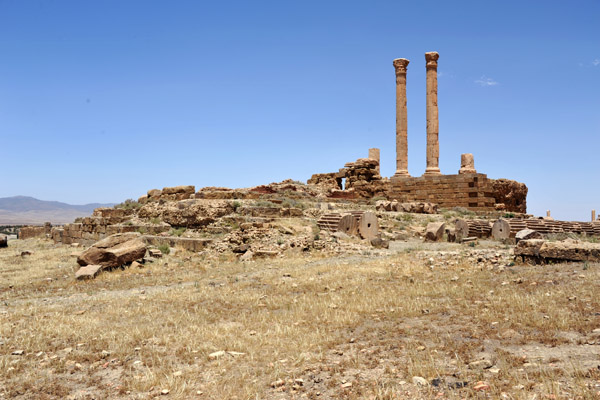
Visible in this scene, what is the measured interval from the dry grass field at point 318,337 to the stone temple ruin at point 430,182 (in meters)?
16.4

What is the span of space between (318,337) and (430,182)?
22.4 meters

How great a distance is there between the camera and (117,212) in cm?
2075

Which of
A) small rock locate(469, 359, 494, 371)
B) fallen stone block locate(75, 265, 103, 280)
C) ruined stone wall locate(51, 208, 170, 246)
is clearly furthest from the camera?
ruined stone wall locate(51, 208, 170, 246)

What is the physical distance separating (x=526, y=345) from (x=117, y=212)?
1941cm

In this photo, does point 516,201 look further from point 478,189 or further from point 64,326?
point 64,326

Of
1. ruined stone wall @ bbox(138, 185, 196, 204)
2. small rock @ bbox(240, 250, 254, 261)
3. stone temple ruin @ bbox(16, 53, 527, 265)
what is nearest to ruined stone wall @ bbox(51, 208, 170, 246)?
stone temple ruin @ bbox(16, 53, 527, 265)

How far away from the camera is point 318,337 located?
5.13 meters

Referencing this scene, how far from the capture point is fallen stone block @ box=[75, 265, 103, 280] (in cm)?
1043

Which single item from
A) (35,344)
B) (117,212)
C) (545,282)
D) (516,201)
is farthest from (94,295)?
(516,201)

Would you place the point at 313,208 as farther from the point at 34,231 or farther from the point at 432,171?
the point at 34,231

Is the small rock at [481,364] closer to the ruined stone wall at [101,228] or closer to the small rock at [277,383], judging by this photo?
the small rock at [277,383]

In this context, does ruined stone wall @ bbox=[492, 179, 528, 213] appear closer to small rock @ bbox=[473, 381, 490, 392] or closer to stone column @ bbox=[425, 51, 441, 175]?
stone column @ bbox=[425, 51, 441, 175]

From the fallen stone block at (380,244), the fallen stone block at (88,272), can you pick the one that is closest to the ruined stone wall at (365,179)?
the fallen stone block at (380,244)

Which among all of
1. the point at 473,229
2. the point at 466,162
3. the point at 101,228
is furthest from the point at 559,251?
the point at 466,162
